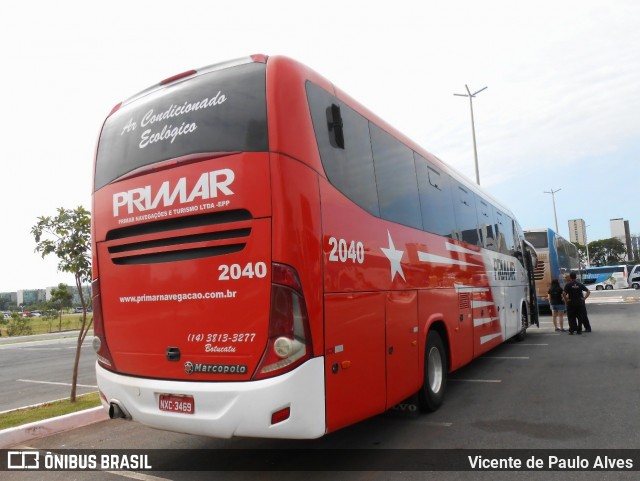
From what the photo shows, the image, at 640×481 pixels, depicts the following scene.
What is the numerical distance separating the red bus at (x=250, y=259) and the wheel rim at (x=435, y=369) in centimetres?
65

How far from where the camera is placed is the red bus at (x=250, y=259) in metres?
3.69

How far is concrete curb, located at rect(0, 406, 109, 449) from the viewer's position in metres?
5.54

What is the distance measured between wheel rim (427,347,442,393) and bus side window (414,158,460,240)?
1.65m

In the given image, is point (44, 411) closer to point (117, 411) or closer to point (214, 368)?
point (117, 411)

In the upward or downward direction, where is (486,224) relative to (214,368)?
upward

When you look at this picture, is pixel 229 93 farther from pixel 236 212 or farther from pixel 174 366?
pixel 174 366

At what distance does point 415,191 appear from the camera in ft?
20.2

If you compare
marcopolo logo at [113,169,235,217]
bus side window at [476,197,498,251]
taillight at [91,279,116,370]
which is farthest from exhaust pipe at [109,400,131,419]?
bus side window at [476,197,498,251]

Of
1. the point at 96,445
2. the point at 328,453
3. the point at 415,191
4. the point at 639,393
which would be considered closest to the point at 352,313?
the point at 328,453

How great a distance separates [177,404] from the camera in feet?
12.9

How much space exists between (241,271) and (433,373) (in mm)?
3514

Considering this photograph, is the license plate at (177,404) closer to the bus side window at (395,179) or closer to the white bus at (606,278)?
the bus side window at (395,179)

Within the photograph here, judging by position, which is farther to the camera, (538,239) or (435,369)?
(538,239)

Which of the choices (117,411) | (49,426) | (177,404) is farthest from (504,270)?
(49,426)
